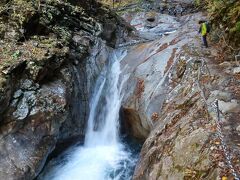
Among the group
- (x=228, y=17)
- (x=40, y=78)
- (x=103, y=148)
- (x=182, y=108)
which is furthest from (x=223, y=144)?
(x=103, y=148)

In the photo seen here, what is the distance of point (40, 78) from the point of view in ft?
37.3

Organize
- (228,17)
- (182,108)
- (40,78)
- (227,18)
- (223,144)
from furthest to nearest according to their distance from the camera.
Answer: (227,18) → (228,17) → (40,78) → (182,108) → (223,144)

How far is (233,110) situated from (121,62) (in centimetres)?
926

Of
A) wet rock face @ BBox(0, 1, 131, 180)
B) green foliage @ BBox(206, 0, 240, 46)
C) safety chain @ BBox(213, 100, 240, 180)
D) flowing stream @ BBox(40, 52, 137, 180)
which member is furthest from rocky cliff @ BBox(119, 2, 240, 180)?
wet rock face @ BBox(0, 1, 131, 180)

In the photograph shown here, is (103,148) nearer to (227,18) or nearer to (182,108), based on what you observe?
(182,108)

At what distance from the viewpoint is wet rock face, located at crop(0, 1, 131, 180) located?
10.1 m

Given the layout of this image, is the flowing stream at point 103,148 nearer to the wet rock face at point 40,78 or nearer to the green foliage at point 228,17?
the wet rock face at point 40,78

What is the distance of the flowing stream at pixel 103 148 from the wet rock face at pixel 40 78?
578mm

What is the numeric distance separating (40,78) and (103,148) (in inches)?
167

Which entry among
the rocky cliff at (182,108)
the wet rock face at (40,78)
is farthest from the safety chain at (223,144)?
the wet rock face at (40,78)

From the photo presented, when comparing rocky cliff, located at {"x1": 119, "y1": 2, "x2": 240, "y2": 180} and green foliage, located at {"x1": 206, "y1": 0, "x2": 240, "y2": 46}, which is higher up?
green foliage, located at {"x1": 206, "y1": 0, "x2": 240, "y2": 46}

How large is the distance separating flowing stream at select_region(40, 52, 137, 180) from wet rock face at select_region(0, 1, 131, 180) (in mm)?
578

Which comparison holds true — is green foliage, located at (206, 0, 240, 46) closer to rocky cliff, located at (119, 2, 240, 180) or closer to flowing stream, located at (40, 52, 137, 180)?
rocky cliff, located at (119, 2, 240, 180)

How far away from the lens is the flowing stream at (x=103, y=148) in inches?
450
